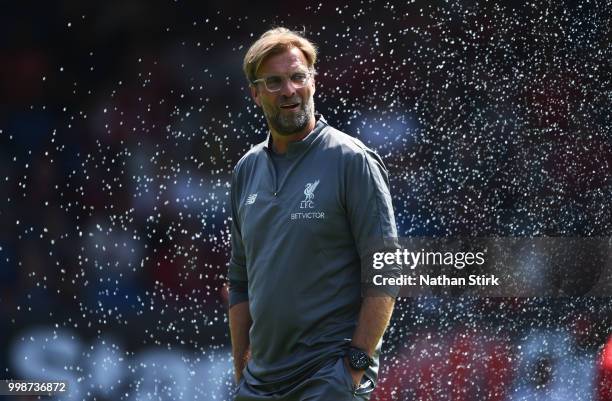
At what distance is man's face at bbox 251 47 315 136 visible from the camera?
2.14m

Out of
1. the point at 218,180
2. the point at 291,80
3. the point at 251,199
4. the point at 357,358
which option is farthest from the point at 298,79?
the point at 218,180

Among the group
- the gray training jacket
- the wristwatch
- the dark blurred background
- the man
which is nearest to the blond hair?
the man

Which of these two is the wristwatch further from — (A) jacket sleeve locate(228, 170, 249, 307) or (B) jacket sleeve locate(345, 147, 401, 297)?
(A) jacket sleeve locate(228, 170, 249, 307)

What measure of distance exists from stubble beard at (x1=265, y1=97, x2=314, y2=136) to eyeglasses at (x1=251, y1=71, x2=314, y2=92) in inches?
1.7

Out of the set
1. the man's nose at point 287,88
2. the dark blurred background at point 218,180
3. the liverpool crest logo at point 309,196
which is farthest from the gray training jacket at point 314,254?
the dark blurred background at point 218,180

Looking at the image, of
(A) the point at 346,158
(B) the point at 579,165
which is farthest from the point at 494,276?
(A) the point at 346,158

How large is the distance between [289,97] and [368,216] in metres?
0.34

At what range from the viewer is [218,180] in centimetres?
392

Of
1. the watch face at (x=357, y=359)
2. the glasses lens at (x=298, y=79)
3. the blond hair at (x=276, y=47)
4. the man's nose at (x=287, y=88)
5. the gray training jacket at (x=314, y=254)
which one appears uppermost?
the blond hair at (x=276, y=47)

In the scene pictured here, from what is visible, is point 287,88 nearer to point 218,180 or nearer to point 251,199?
point 251,199

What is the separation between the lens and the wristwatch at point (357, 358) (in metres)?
1.98

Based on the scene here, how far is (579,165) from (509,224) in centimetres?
38

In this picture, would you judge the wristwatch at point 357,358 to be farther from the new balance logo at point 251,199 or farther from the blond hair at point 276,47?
the blond hair at point 276,47

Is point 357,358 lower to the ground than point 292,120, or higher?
lower
